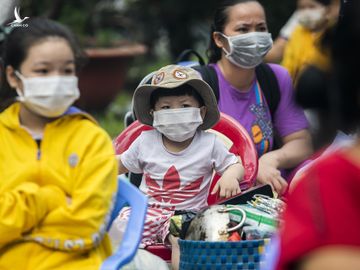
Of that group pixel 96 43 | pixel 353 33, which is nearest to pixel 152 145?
pixel 353 33

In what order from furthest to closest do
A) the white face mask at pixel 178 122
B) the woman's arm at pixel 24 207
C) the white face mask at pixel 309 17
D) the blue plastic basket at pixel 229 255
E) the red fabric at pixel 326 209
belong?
1. the white face mask at pixel 309 17
2. the white face mask at pixel 178 122
3. the blue plastic basket at pixel 229 255
4. the woman's arm at pixel 24 207
5. the red fabric at pixel 326 209

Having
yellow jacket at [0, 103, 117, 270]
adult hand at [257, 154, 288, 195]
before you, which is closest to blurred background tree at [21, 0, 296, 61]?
adult hand at [257, 154, 288, 195]

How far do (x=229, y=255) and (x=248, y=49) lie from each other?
78.6 inches

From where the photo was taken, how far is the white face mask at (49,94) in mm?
3730

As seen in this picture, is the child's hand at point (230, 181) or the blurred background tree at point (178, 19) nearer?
the child's hand at point (230, 181)

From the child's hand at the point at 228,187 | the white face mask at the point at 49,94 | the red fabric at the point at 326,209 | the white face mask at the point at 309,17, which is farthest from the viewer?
the white face mask at the point at 309,17

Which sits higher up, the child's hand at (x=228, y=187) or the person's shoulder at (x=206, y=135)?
the person's shoulder at (x=206, y=135)

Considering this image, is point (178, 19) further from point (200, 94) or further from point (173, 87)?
point (173, 87)

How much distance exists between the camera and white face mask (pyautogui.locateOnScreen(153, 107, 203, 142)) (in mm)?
4750

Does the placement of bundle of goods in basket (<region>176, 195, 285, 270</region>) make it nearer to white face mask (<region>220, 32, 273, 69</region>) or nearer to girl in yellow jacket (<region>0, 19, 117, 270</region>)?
girl in yellow jacket (<region>0, 19, 117, 270</region>)

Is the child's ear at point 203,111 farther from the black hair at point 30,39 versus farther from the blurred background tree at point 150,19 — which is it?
the blurred background tree at point 150,19

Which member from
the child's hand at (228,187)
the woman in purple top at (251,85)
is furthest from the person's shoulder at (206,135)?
the woman in purple top at (251,85)

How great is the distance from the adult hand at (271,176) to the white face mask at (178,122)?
1.61 ft

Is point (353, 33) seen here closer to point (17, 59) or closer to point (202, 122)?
point (17, 59)
